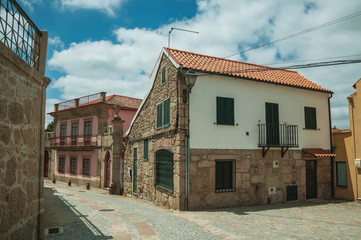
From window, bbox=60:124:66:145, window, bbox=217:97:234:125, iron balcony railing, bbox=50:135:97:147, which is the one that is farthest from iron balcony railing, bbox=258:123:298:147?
window, bbox=60:124:66:145

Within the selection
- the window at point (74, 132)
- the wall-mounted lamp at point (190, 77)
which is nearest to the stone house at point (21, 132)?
the wall-mounted lamp at point (190, 77)

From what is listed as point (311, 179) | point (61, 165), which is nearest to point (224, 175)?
point (311, 179)

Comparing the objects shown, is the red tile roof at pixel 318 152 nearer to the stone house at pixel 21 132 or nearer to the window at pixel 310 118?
the window at pixel 310 118

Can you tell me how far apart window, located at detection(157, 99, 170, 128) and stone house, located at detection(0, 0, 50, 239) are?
21.2ft

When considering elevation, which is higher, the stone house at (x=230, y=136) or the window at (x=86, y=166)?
the stone house at (x=230, y=136)

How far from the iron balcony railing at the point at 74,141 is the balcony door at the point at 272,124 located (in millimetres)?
16217

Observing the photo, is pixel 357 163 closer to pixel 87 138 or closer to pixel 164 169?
pixel 164 169

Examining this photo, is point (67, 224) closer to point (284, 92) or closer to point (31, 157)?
point (31, 157)

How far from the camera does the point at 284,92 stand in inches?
516

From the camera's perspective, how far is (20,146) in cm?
479

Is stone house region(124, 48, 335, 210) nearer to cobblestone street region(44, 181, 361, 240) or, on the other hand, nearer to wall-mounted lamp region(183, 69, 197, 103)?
wall-mounted lamp region(183, 69, 197, 103)

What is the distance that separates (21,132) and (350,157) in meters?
14.2

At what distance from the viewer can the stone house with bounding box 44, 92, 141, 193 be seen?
22.5 meters

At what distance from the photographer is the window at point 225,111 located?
11.4 meters
